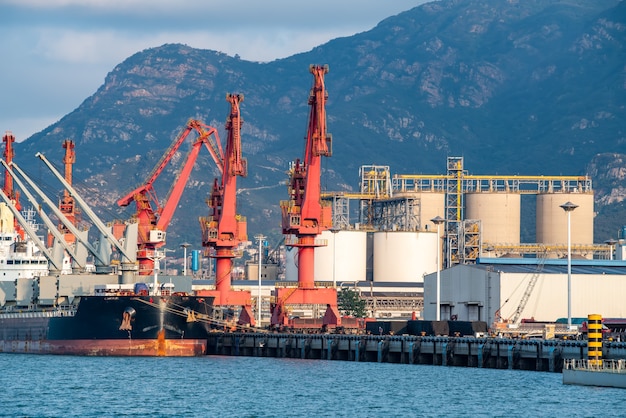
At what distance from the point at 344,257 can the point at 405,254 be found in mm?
8014

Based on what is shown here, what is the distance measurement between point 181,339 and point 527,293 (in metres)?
28.9

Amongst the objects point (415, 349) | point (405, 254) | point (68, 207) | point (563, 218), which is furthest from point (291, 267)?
point (415, 349)

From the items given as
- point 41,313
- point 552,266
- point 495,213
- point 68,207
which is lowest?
point 41,313

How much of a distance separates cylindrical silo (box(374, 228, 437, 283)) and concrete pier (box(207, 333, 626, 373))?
60395mm

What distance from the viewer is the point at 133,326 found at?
10856 cm

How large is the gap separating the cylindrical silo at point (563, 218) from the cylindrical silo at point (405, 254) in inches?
1072

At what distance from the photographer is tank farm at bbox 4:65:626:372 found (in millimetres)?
96438

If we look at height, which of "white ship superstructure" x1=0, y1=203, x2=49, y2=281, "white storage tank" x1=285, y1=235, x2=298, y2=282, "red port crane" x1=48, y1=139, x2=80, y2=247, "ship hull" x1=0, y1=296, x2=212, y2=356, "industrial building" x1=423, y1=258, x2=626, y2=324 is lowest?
"ship hull" x1=0, y1=296, x2=212, y2=356

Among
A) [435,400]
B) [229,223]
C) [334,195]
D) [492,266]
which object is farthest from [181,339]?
[334,195]

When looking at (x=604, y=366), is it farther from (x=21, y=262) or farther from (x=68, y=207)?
(x=68, y=207)

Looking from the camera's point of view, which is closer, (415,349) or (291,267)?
(415,349)

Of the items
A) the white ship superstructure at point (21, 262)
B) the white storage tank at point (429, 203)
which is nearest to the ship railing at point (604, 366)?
the white ship superstructure at point (21, 262)

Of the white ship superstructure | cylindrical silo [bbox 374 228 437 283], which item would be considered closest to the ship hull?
the white ship superstructure

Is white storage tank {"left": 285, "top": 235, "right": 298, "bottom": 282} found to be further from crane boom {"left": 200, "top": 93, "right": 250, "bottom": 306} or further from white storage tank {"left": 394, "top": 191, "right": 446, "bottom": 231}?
crane boom {"left": 200, "top": 93, "right": 250, "bottom": 306}
